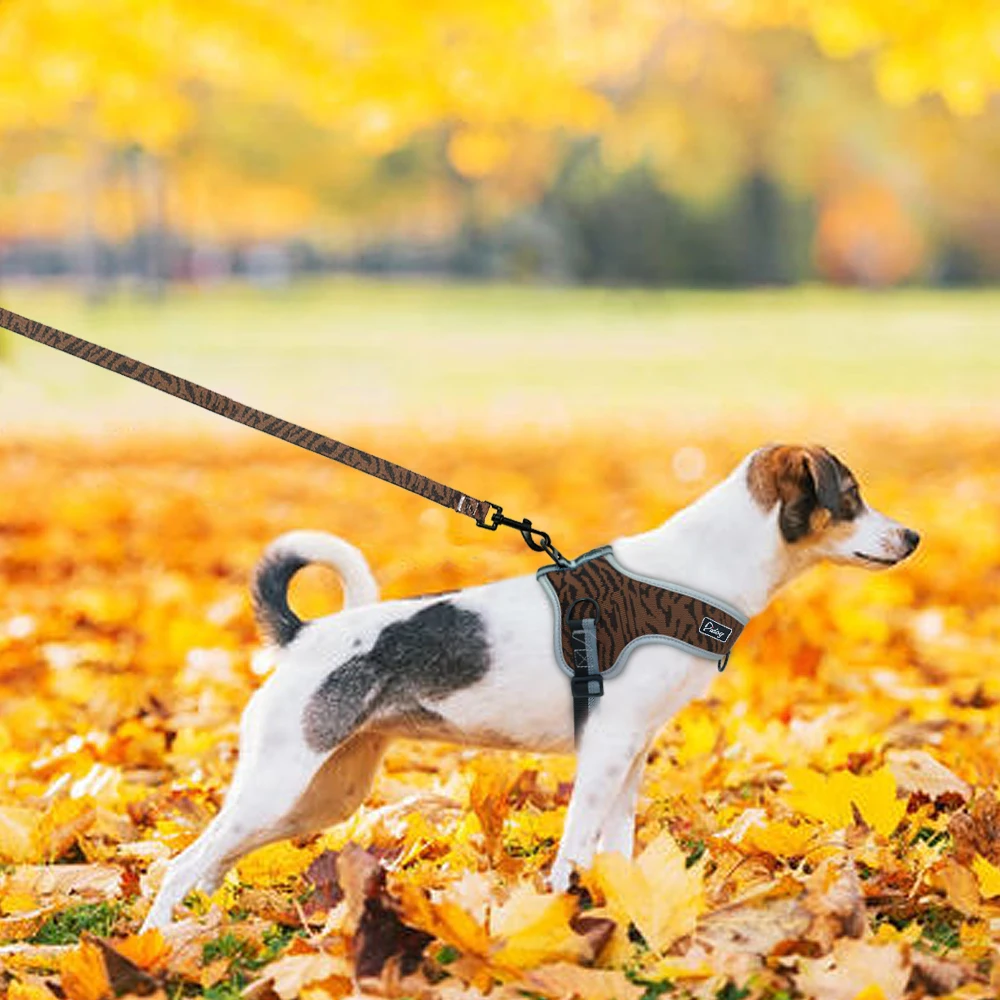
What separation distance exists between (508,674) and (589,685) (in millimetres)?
162

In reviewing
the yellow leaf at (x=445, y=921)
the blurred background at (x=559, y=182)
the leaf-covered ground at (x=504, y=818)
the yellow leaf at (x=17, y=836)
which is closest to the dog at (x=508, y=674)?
the leaf-covered ground at (x=504, y=818)

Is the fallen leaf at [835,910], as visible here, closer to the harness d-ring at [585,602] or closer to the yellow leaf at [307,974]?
the harness d-ring at [585,602]

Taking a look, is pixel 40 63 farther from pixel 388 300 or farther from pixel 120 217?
pixel 120 217

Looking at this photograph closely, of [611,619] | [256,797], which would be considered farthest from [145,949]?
[611,619]

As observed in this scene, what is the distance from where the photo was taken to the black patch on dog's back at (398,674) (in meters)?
3.63

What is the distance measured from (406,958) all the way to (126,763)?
6.92 ft

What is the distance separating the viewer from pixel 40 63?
59.6 feet

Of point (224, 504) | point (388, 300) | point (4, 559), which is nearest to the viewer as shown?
point (4, 559)

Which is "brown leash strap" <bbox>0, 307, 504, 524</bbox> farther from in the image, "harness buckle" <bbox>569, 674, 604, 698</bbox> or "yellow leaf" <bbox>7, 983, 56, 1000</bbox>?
"yellow leaf" <bbox>7, 983, 56, 1000</bbox>

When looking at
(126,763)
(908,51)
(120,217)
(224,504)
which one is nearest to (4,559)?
(224,504)

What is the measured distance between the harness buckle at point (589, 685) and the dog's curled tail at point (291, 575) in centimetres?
56

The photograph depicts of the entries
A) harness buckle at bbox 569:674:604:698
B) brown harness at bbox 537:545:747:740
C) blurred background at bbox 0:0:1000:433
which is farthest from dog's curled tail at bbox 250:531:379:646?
blurred background at bbox 0:0:1000:433

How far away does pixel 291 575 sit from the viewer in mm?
3863

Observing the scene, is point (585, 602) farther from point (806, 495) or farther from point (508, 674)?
point (806, 495)
